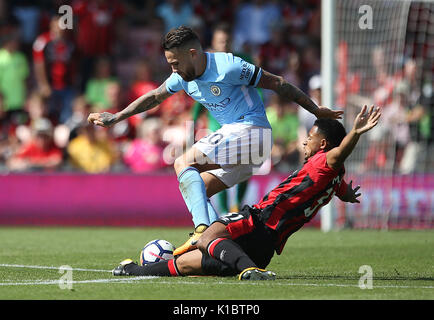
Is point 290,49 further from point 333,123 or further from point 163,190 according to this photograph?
point 333,123

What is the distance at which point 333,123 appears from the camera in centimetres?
693

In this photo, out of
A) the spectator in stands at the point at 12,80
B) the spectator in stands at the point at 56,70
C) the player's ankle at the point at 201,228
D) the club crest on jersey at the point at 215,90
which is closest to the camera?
the player's ankle at the point at 201,228

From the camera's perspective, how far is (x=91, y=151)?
47.7ft

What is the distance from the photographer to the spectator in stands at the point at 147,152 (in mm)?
14453

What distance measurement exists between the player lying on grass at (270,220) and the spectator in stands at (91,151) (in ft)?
25.2

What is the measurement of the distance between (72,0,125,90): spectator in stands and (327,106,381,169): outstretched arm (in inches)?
438

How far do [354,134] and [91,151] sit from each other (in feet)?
29.0

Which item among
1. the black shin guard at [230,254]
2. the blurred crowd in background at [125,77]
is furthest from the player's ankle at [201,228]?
the blurred crowd in background at [125,77]

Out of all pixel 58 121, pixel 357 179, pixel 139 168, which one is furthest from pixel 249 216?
pixel 58 121

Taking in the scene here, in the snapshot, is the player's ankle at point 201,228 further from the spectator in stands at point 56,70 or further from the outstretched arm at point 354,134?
the spectator in stands at point 56,70

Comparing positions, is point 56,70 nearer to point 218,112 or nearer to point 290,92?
point 218,112

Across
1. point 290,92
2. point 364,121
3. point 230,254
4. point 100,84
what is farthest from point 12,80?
point 364,121

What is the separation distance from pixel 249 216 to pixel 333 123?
1017 mm

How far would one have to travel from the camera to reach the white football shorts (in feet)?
24.4
